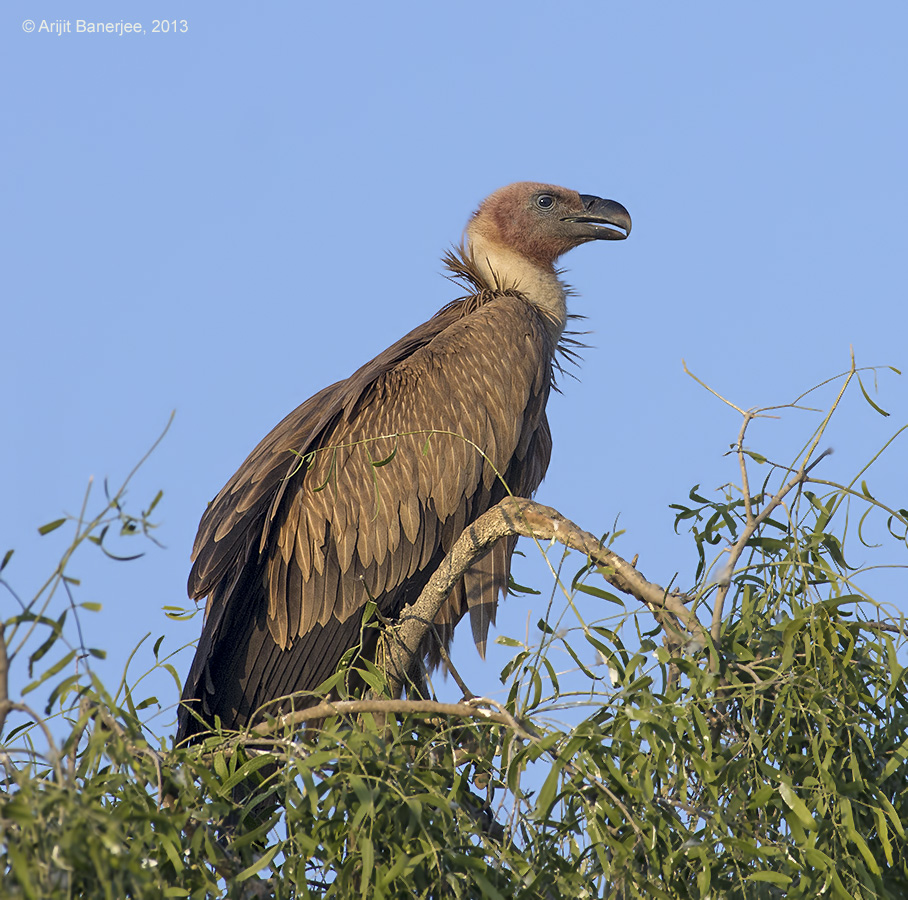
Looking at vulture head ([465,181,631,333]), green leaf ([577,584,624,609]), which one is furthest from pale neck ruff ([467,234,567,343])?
green leaf ([577,584,624,609])

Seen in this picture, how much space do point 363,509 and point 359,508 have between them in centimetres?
3

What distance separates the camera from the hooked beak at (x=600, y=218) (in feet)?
23.0

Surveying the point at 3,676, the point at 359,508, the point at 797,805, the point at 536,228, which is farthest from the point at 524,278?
the point at 3,676

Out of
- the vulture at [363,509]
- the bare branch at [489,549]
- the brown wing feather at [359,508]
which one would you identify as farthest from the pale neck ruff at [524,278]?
the bare branch at [489,549]

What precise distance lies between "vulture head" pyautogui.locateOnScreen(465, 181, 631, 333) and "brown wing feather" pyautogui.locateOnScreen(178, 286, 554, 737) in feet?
3.40

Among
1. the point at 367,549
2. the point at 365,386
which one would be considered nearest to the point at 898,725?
the point at 367,549

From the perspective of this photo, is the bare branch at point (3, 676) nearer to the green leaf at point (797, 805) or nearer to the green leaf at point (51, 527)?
the green leaf at point (51, 527)

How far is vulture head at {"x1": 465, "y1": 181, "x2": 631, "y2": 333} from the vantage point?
270 inches

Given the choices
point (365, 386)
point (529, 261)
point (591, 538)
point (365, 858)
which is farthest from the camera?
point (529, 261)

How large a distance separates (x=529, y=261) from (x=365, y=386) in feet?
5.62

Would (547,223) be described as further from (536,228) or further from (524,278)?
(524,278)

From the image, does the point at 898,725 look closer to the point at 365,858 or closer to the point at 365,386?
the point at 365,858

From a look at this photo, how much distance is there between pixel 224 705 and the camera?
202 inches

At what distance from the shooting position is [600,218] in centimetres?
704
